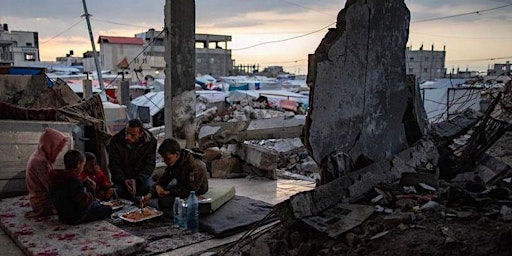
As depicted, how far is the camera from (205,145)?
8.02 meters

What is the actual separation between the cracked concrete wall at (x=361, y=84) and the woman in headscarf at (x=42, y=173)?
2.94 meters

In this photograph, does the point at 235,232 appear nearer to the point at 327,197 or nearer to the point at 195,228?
the point at 195,228

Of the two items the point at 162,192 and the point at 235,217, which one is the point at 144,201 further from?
the point at 235,217

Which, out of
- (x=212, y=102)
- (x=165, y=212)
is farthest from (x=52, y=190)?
(x=212, y=102)

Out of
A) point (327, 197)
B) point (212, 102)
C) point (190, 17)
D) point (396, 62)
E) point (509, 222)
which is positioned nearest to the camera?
Result: point (509, 222)

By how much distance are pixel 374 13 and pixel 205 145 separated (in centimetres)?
441

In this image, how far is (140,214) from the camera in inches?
195

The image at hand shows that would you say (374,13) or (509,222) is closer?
(509,222)

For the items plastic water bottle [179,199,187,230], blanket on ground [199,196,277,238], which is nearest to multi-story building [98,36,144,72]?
blanket on ground [199,196,277,238]

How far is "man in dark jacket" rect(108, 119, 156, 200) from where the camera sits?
5738 millimetres

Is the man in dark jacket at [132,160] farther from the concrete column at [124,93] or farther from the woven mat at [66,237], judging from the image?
the concrete column at [124,93]

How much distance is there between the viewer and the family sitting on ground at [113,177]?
4.56 meters

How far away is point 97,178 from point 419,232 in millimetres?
4195

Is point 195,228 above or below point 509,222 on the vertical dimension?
below
